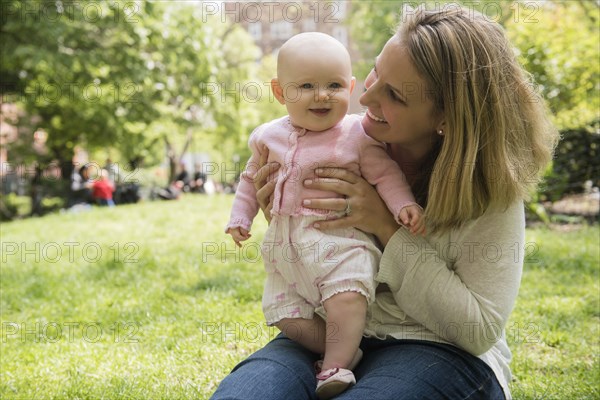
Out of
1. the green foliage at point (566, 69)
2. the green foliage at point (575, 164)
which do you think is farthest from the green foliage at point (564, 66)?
the green foliage at point (575, 164)

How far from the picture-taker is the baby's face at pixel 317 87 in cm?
206

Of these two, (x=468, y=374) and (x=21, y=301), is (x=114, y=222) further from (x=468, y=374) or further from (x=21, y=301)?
(x=468, y=374)

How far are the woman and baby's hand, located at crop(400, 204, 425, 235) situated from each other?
0.03 m

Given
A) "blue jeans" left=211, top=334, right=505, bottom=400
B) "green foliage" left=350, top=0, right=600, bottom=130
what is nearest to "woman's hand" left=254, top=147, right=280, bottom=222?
"blue jeans" left=211, top=334, right=505, bottom=400

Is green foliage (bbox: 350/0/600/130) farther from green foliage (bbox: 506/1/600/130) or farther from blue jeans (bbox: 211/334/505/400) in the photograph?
blue jeans (bbox: 211/334/505/400)

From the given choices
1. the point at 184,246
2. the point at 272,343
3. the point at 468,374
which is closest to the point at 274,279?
the point at 272,343

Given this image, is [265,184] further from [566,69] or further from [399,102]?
[566,69]

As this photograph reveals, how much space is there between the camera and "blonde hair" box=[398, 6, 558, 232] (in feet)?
5.65

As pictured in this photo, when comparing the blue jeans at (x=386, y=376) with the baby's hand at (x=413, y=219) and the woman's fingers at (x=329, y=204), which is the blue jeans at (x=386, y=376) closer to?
the baby's hand at (x=413, y=219)

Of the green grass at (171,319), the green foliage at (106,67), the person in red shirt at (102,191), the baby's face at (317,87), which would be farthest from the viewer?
the person in red shirt at (102,191)

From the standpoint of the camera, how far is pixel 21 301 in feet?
15.4

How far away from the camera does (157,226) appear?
30.1 feet

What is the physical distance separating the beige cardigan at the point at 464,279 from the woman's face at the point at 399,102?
1.07ft

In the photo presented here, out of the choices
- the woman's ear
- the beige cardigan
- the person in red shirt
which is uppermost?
the woman's ear
